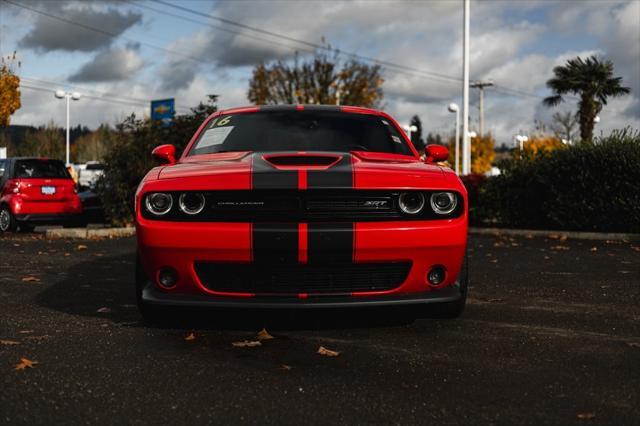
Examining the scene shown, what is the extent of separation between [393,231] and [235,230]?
91cm

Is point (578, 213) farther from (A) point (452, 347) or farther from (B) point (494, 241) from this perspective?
(A) point (452, 347)

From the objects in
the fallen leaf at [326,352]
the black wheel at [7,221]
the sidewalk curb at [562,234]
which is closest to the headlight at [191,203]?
the fallen leaf at [326,352]

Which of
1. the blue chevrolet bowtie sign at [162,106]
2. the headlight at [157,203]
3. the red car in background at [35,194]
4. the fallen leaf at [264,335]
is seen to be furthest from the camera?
the blue chevrolet bowtie sign at [162,106]

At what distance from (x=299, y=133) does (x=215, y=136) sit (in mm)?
653

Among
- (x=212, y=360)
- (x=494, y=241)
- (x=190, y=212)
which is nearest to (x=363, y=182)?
(x=190, y=212)

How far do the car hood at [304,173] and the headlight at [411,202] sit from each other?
85 millimetres

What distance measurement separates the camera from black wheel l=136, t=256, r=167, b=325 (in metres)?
4.79

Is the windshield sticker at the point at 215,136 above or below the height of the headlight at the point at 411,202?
above

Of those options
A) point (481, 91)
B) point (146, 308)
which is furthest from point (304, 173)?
point (481, 91)

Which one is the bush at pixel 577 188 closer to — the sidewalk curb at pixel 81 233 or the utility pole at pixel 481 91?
the sidewalk curb at pixel 81 233

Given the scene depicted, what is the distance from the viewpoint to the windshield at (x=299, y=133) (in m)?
5.79

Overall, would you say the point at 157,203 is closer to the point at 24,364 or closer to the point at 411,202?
the point at 24,364

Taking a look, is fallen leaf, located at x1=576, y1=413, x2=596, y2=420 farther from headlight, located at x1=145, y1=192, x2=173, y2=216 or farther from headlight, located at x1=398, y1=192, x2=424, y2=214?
headlight, located at x1=145, y1=192, x2=173, y2=216

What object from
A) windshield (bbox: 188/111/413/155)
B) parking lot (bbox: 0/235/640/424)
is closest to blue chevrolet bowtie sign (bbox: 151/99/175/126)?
parking lot (bbox: 0/235/640/424)
